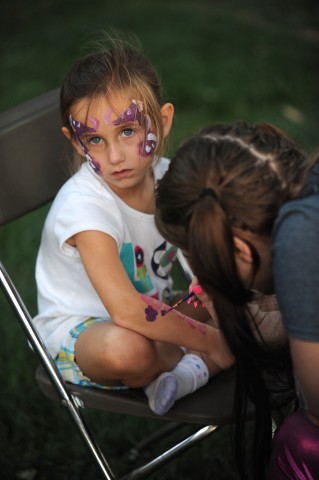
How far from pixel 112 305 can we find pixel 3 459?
910 millimetres

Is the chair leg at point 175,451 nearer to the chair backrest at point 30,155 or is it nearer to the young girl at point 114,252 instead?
the young girl at point 114,252

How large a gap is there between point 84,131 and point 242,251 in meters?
0.63

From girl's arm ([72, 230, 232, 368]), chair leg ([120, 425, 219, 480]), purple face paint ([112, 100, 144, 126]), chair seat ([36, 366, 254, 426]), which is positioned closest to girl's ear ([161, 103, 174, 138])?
purple face paint ([112, 100, 144, 126])

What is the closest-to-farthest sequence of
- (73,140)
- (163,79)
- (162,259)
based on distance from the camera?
(73,140) → (162,259) → (163,79)

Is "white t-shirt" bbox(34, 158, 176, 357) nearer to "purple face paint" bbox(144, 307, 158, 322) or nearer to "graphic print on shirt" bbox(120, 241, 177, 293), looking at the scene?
"graphic print on shirt" bbox(120, 241, 177, 293)

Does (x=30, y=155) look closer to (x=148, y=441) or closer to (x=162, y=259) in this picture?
(x=162, y=259)

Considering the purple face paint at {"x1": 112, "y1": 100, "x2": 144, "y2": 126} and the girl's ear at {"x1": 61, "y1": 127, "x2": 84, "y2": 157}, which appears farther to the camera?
the girl's ear at {"x1": 61, "y1": 127, "x2": 84, "y2": 157}

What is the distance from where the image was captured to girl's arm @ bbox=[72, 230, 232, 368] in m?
1.95

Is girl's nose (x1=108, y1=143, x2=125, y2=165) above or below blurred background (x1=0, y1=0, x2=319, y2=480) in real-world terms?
above

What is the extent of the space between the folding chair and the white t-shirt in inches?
4.1

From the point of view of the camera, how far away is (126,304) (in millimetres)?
1950

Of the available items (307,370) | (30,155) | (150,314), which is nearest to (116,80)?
(30,155)

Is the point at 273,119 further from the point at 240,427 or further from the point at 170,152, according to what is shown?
the point at 240,427

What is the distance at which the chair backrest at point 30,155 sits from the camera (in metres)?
2.17
